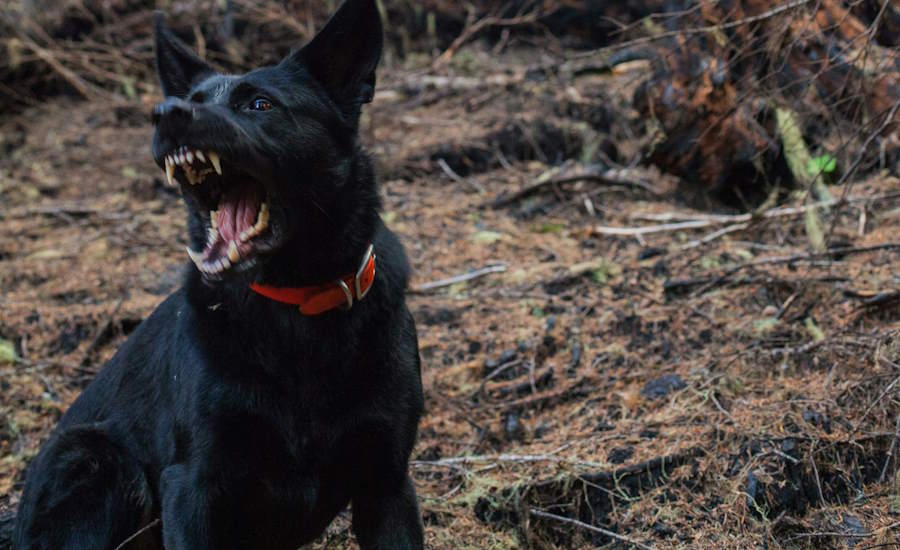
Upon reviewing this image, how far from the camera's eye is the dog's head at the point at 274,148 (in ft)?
8.47

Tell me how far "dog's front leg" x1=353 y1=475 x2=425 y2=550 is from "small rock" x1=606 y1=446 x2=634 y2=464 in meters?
1.10

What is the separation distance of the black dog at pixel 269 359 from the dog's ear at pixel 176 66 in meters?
0.43

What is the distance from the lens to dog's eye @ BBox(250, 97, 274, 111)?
2.92m

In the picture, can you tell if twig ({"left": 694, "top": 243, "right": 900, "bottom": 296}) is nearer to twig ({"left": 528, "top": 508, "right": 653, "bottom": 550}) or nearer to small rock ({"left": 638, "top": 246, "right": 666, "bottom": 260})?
small rock ({"left": 638, "top": 246, "right": 666, "bottom": 260})

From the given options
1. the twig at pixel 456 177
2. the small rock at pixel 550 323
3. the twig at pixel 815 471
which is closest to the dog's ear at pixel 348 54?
the twig at pixel 815 471

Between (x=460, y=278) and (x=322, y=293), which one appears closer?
(x=322, y=293)

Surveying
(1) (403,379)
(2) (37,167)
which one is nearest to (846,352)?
(1) (403,379)

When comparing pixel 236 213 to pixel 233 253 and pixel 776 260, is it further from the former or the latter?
pixel 776 260

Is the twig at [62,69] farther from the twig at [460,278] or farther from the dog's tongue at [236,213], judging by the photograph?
the dog's tongue at [236,213]

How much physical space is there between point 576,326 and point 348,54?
2635 mm

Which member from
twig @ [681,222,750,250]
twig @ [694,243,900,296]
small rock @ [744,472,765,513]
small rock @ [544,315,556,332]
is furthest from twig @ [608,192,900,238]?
small rock @ [744,472,765,513]

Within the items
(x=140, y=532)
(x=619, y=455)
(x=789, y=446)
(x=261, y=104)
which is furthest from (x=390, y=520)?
(x=789, y=446)

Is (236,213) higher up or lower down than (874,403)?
higher up

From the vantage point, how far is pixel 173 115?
97.6 inches
